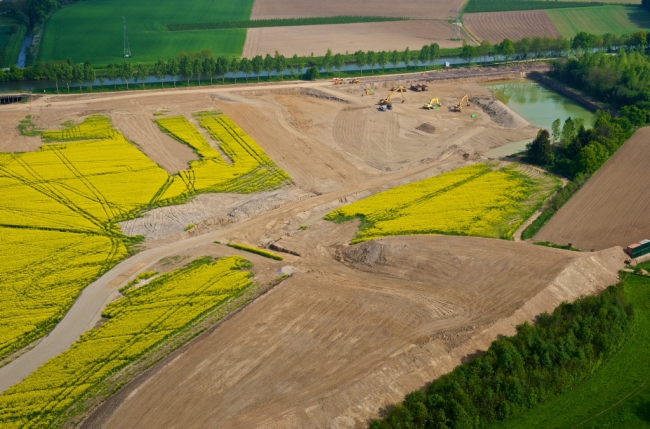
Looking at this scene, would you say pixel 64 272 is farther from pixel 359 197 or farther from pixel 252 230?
pixel 359 197

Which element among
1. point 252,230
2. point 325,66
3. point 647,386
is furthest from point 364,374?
point 325,66

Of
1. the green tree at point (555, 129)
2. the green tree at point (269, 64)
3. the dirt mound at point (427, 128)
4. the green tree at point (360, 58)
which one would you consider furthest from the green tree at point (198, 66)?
the green tree at point (555, 129)

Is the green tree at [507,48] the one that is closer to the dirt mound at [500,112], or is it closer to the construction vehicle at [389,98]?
the dirt mound at [500,112]

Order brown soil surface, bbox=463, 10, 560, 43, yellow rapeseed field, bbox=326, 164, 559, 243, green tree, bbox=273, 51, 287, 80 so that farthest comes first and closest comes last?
brown soil surface, bbox=463, 10, 560, 43 → green tree, bbox=273, 51, 287, 80 → yellow rapeseed field, bbox=326, 164, 559, 243

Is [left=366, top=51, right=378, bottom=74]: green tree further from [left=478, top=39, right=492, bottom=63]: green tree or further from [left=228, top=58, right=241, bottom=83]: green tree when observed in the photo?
[left=228, top=58, right=241, bottom=83]: green tree

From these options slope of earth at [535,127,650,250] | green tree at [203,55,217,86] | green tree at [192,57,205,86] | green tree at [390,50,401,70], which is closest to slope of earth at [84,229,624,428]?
slope of earth at [535,127,650,250]

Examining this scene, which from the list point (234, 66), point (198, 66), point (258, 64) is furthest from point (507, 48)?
point (198, 66)

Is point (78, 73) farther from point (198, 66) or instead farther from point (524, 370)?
point (524, 370)
